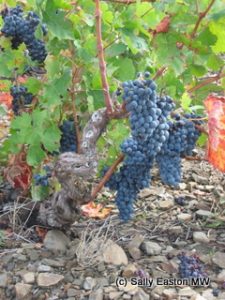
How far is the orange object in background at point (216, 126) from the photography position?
7.48 ft

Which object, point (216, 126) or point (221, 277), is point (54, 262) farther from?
point (216, 126)

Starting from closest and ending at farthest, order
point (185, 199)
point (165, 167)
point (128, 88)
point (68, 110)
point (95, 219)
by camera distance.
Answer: point (128, 88), point (165, 167), point (68, 110), point (95, 219), point (185, 199)

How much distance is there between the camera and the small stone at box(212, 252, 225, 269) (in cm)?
263

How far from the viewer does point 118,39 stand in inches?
100

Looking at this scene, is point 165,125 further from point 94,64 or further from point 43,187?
point 43,187

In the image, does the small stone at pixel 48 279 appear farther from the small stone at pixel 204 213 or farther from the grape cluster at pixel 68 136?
the small stone at pixel 204 213

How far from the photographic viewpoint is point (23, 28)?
8.53 ft

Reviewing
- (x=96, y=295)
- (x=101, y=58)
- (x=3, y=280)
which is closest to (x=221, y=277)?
(x=96, y=295)

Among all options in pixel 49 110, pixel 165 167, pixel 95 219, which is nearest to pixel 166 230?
pixel 95 219

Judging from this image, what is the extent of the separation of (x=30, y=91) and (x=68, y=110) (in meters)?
0.20

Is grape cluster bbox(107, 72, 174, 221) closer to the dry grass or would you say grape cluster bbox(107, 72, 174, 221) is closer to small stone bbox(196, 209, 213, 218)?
the dry grass

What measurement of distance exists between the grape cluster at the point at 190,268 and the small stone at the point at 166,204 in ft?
2.02

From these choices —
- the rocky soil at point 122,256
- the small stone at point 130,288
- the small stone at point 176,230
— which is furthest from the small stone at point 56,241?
the small stone at point 176,230

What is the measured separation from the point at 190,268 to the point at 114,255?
33 centimetres
